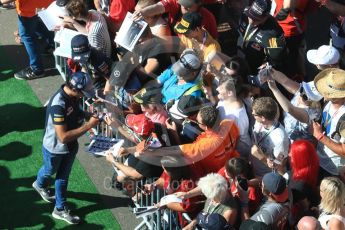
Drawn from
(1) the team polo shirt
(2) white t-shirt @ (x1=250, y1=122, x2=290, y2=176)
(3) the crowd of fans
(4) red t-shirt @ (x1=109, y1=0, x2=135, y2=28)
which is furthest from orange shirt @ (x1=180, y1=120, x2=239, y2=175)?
(4) red t-shirt @ (x1=109, y1=0, x2=135, y2=28)

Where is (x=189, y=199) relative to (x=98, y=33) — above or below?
below

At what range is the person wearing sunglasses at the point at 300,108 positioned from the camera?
5836 mm

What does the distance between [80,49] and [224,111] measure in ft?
6.20

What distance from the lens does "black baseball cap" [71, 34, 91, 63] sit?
6.77 metres

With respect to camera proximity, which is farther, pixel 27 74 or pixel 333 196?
pixel 27 74

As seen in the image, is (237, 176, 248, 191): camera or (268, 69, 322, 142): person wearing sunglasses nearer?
(237, 176, 248, 191): camera

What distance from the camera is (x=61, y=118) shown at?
19.5 ft

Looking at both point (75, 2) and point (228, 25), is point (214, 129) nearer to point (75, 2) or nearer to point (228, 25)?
point (75, 2)

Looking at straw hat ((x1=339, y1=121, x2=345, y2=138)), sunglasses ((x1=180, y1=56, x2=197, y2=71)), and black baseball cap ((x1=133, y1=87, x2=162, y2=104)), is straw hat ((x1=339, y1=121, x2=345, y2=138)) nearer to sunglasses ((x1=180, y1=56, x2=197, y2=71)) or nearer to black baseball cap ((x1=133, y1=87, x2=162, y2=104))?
sunglasses ((x1=180, y1=56, x2=197, y2=71))

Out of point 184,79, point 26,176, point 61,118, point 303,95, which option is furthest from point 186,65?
point 26,176

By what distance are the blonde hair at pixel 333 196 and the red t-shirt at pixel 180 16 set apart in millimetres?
2887

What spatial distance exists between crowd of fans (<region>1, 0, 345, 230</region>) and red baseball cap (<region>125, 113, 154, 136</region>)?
12mm

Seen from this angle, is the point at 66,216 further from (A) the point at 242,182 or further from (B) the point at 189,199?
(A) the point at 242,182

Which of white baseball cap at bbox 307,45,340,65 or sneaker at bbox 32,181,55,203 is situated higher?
white baseball cap at bbox 307,45,340,65
